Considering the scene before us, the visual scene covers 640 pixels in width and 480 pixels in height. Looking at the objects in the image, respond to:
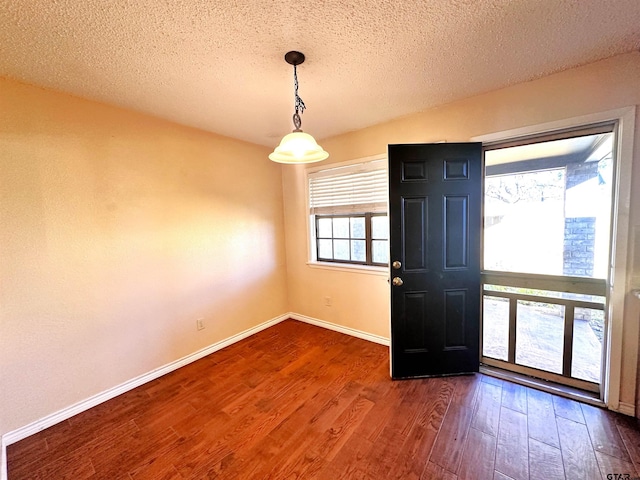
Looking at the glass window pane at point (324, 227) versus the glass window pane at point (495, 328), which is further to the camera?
the glass window pane at point (324, 227)

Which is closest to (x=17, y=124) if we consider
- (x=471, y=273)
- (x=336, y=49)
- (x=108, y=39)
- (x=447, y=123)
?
(x=108, y=39)

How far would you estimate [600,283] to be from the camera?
6.28 ft

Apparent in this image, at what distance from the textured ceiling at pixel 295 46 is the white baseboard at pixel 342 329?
251 cm

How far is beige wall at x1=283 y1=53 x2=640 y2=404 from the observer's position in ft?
5.66

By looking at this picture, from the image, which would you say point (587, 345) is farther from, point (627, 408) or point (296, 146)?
point (296, 146)

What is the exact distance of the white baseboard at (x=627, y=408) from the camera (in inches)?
68.4

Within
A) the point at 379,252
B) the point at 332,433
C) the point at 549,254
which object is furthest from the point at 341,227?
the point at 332,433

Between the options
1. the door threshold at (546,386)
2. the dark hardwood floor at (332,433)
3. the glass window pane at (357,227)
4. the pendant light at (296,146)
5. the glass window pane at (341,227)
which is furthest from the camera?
the glass window pane at (341,227)

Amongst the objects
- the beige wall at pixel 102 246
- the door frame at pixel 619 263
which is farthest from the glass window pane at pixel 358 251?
the door frame at pixel 619 263

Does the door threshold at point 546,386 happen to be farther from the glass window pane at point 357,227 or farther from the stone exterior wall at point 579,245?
the glass window pane at point 357,227

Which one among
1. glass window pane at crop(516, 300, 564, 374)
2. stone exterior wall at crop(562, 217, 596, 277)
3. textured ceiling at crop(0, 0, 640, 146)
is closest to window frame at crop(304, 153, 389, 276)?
textured ceiling at crop(0, 0, 640, 146)

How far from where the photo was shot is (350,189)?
3.11 meters

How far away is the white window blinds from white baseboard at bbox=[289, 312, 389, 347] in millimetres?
1477

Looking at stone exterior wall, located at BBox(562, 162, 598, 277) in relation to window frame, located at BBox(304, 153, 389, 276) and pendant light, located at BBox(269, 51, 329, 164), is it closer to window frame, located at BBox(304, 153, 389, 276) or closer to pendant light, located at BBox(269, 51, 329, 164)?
window frame, located at BBox(304, 153, 389, 276)
